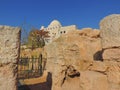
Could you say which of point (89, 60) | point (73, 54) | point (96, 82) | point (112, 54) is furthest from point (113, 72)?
point (73, 54)

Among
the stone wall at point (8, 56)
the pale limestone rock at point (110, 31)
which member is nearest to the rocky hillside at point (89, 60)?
the pale limestone rock at point (110, 31)

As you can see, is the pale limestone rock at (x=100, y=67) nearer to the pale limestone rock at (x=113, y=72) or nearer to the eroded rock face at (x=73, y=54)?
the pale limestone rock at (x=113, y=72)

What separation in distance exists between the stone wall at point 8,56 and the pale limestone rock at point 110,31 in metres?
1.95

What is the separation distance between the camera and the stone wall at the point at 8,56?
4.06m

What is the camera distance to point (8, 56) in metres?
4.11

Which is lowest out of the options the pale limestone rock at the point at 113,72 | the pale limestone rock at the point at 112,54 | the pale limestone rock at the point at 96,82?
the pale limestone rock at the point at 96,82

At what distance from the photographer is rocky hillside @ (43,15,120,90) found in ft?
14.5

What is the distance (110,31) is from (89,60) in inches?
81.6

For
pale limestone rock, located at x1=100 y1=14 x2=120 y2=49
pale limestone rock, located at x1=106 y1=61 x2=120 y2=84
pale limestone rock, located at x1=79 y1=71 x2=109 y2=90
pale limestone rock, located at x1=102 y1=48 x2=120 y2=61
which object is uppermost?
pale limestone rock, located at x1=100 y1=14 x2=120 y2=49

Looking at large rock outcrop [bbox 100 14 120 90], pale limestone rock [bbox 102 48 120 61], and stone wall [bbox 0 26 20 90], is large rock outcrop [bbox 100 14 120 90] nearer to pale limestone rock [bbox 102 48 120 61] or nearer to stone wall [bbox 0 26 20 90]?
pale limestone rock [bbox 102 48 120 61]

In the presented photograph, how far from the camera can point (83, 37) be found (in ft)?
22.3

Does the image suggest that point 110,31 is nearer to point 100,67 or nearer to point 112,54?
point 112,54

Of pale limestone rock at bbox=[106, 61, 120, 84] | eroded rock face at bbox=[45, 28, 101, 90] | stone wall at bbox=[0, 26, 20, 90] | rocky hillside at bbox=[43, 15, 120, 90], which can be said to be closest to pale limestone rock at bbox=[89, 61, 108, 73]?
rocky hillside at bbox=[43, 15, 120, 90]

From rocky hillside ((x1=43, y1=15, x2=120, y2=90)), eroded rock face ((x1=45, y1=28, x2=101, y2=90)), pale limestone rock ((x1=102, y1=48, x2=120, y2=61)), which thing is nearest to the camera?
pale limestone rock ((x1=102, y1=48, x2=120, y2=61))
